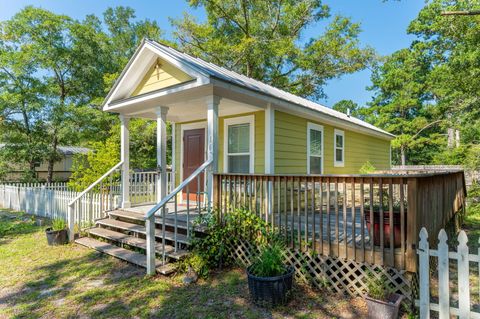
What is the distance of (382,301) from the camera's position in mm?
3033

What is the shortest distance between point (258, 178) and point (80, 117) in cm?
1696

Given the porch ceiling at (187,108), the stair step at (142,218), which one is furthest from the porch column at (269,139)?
the stair step at (142,218)

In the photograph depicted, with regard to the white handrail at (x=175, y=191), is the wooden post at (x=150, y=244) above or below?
below

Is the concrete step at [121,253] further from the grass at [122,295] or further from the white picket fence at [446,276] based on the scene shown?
the white picket fence at [446,276]

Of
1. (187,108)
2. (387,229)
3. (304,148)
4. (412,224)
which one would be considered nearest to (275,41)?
(304,148)

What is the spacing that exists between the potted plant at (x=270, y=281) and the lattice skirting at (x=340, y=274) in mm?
466

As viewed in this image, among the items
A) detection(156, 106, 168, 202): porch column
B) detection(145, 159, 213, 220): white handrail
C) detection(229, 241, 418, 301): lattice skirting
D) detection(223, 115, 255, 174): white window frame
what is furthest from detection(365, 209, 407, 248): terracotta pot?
detection(156, 106, 168, 202): porch column

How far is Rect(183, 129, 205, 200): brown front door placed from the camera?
823 centimetres

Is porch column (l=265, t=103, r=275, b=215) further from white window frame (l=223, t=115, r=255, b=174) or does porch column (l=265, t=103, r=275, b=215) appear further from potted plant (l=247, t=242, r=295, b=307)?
potted plant (l=247, t=242, r=295, b=307)

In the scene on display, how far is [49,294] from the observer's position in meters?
4.09

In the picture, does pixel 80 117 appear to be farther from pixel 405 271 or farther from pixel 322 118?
pixel 405 271

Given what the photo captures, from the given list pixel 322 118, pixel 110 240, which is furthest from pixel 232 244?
pixel 322 118

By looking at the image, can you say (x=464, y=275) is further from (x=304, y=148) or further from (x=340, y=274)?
(x=304, y=148)

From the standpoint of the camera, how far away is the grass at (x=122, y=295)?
136 inches
